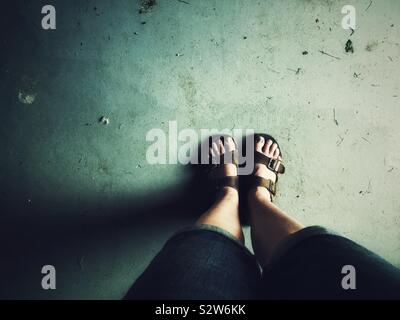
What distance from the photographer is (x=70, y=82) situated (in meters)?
1.18

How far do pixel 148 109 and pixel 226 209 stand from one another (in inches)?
19.4

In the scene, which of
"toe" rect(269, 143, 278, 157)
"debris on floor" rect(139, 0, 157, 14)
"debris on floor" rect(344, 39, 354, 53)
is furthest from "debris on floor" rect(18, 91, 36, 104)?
"debris on floor" rect(344, 39, 354, 53)

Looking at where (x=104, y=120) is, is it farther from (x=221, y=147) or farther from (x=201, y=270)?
(x=201, y=270)

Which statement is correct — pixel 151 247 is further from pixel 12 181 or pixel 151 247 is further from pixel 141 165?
pixel 12 181

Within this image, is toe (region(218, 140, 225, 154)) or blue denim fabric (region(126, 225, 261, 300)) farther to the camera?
toe (region(218, 140, 225, 154))

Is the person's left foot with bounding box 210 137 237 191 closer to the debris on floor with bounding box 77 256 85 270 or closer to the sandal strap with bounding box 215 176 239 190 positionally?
the sandal strap with bounding box 215 176 239 190

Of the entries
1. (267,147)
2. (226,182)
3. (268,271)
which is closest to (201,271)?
(268,271)

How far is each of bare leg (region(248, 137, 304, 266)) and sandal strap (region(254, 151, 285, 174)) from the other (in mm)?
14

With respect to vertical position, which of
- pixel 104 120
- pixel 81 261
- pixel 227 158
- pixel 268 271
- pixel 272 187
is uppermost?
pixel 104 120

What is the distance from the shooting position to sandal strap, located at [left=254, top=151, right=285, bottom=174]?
1218 millimetres

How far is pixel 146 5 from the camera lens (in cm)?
118

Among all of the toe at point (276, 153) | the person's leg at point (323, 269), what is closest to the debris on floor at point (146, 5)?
the toe at point (276, 153)

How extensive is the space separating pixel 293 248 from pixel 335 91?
0.77m
